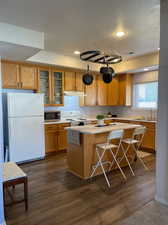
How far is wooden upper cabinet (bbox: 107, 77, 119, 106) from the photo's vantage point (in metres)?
6.09

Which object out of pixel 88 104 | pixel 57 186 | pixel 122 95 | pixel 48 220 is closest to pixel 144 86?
pixel 122 95

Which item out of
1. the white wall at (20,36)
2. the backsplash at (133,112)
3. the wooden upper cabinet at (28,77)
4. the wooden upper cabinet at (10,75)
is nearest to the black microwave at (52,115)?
the wooden upper cabinet at (28,77)

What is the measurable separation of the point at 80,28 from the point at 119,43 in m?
1.17

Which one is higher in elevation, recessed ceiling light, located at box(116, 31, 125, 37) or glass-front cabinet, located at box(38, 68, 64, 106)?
recessed ceiling light, located at box(116, 31, 125, 37)

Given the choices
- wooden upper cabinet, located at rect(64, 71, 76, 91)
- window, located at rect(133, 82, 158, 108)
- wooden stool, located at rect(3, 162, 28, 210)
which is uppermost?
wooden upper cabinet, located at rect(64, 71, 76, 91)

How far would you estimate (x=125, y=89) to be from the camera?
232 inches

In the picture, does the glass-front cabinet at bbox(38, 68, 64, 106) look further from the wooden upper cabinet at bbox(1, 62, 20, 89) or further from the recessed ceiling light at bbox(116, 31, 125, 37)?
the recessed ceiling light at bbox(116, 31, 125, 37)

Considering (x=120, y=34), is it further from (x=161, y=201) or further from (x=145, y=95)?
(x=145, y=95)

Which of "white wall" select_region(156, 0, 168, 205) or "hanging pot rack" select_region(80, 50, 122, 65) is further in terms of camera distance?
"hanging pot rack" select_region(80, 50, 122, 65)

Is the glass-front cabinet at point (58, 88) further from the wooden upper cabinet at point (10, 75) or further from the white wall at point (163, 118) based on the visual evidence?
the white wall at point (163, 118)

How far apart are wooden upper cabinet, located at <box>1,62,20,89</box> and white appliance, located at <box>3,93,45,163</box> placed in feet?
1.02

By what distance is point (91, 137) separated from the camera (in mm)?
3164

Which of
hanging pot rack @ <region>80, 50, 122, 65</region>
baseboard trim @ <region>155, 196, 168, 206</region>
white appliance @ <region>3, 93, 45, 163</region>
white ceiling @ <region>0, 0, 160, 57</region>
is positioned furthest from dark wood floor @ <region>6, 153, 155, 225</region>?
white ceiling @ <region>0, 0, 160, 57</region>

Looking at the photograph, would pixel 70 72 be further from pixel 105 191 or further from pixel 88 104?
pixel 105 191
